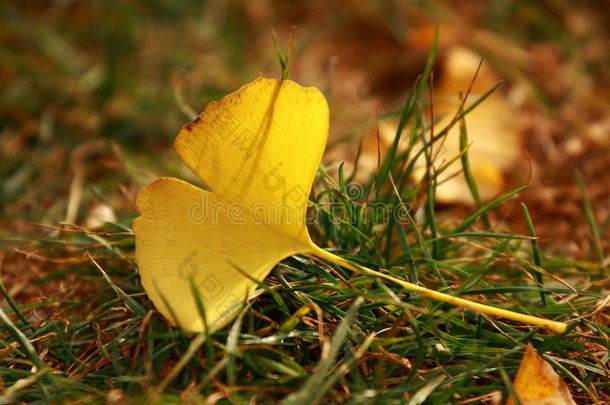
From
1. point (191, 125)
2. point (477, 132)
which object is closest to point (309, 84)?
point (477, 132)

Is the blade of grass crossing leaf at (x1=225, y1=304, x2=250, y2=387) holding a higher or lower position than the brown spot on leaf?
lower

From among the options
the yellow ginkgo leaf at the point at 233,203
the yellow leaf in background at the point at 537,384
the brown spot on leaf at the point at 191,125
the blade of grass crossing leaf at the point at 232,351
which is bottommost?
the yellow leaf in background at the point at 537,384

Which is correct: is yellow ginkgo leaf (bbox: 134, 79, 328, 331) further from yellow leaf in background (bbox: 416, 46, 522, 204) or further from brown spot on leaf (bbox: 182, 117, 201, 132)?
yellow leaf in background (bbox: 416, 46, 522, 204)

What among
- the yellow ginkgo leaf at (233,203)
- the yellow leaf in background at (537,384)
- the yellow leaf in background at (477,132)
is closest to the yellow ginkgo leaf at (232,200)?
the yellow ginkgo leaf at (233,203)

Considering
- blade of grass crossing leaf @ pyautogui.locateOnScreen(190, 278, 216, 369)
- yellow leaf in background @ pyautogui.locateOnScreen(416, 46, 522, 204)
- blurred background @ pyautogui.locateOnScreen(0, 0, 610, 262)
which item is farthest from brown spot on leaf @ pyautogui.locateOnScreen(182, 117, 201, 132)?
yellow leaf in background @ pyautogui.locateOnScreen(416, 46, 522, 204)

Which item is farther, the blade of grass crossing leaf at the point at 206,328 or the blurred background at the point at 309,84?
the blurred background at the point at 309,84

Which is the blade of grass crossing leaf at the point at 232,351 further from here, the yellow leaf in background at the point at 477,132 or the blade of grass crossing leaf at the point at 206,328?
the yellow leaf in background at the point at 477,132
